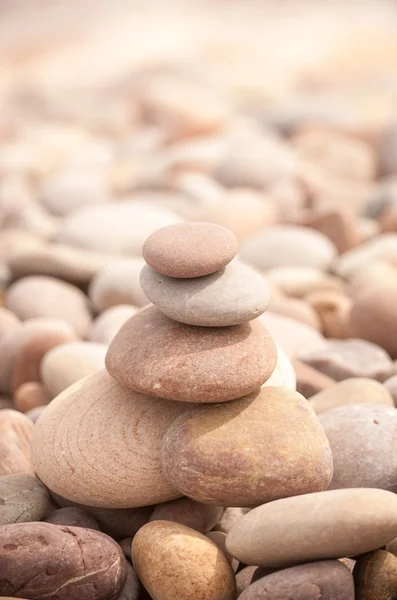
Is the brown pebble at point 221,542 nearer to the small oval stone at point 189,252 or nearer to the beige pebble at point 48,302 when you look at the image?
the small oval stone at point 189,252

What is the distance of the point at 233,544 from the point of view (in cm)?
210

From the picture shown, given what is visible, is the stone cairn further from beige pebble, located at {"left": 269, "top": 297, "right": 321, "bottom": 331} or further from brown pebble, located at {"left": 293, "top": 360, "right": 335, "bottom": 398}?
beige pebble, located at {"left": 269, "top": 297, "right": 321, "bottom": 331}

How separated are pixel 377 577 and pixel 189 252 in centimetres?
107

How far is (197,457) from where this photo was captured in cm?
222

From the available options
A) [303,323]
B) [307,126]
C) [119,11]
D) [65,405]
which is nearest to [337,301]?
[303,323]

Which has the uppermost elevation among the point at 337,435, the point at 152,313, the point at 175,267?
the point at 175,267

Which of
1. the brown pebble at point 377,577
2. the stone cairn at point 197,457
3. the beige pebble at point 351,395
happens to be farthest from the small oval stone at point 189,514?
the beige pebble at point 351,395

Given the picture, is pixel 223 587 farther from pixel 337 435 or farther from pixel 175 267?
pixel 175 267

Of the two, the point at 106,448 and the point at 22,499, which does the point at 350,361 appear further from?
the point at 22,499

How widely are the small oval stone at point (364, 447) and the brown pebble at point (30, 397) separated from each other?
1290 mm

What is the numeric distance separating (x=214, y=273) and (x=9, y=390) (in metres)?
1.55

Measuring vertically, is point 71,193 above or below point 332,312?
below

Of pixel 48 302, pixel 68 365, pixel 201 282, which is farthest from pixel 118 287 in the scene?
pixel 201 282

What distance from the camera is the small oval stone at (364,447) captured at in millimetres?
2426
